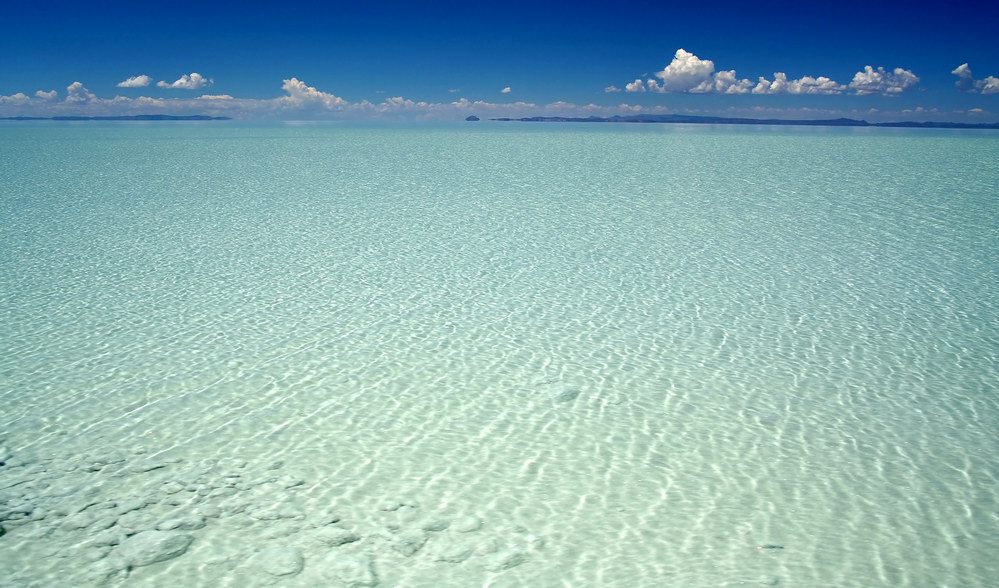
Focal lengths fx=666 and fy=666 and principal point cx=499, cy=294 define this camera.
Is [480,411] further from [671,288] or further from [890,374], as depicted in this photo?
[671,288]

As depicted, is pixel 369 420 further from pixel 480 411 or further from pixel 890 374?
pixel 890 374

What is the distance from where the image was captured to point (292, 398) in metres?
5.65

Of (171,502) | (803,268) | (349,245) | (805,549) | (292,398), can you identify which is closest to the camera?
(805,549)

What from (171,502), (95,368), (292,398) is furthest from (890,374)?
(95,368)

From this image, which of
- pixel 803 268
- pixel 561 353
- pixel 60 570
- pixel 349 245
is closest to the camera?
pixel 60 570

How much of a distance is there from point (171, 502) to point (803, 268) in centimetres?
915

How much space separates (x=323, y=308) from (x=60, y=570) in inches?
190

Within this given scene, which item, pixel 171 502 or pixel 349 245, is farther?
pixel 349 245

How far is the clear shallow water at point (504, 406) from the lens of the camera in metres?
3.73

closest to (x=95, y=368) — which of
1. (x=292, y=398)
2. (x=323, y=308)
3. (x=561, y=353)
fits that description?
(x=292, y=398)

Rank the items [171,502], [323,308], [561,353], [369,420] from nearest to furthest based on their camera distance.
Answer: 1. [171,502]
2. [369,420]
3. [561,353]
4. [323,308]

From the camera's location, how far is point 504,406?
5.57m

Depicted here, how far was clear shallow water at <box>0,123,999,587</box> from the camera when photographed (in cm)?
373

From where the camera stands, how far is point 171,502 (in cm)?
411
